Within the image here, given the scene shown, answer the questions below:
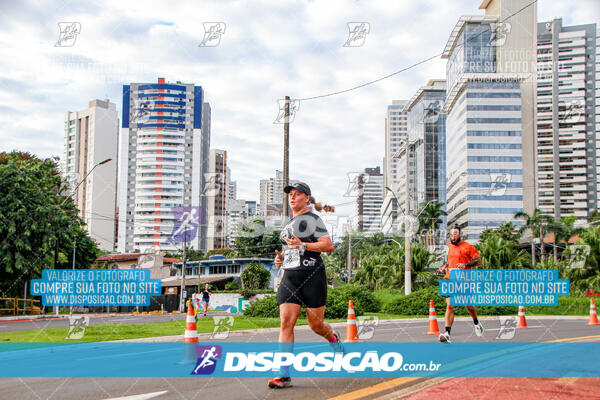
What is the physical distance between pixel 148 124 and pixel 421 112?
77.8m

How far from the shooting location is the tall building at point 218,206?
165 m

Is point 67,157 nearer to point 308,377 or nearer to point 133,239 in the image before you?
point 133,239

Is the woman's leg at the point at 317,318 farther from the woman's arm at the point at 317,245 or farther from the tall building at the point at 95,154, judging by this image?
the tall building at the point at 95,154

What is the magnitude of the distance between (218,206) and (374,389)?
7025 inches

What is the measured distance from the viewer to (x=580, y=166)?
161 m

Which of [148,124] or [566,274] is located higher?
[148,124]

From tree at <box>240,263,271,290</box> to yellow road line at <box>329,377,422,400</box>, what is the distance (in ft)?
180

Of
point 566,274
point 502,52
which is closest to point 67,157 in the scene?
point 502,52

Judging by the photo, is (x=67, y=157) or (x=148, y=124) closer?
(x=67, y=157)

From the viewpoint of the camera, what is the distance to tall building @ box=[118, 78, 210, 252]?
15575 centimetres

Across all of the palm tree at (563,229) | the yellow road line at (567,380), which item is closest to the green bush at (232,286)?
the palm tree at (563,229)

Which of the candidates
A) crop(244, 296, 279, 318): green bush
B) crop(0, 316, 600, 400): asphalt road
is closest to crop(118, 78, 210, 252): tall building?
crop(244, 296, 279, 318): green bush

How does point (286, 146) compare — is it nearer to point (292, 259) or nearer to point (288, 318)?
point (292, 259)

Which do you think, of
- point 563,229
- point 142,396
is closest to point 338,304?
point 142,396
